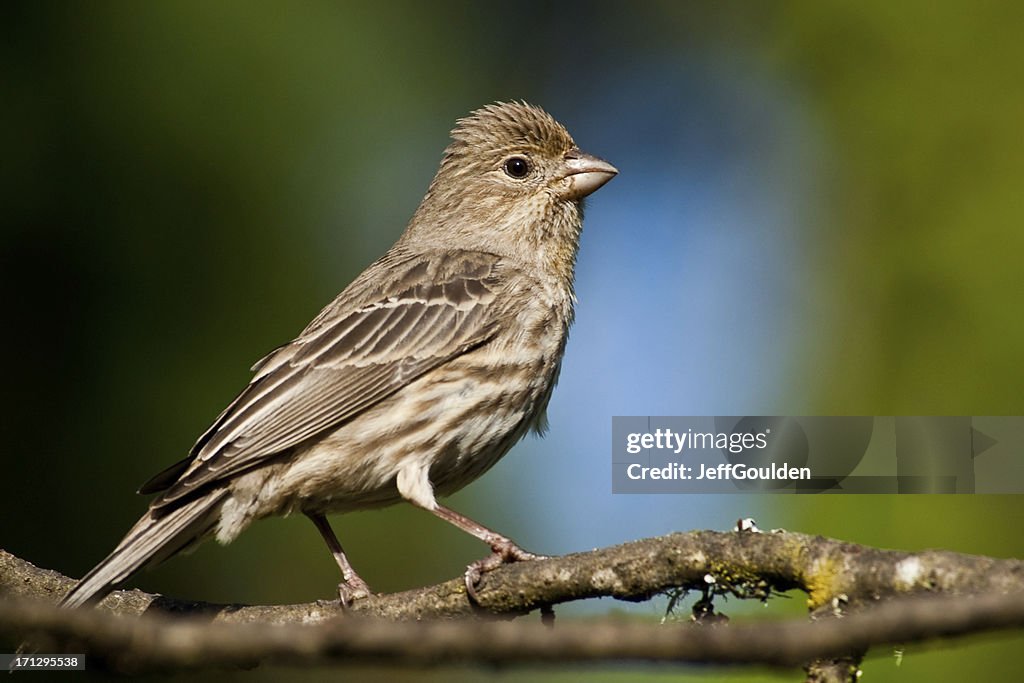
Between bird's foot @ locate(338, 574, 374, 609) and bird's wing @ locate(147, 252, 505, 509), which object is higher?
bird's wing @ locate(147, 252, 505, 509)

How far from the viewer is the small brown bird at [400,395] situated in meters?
5.52

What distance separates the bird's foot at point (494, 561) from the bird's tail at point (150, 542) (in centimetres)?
134

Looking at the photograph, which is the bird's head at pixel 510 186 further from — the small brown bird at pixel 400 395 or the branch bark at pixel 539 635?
the branch bark at pixel 539 635

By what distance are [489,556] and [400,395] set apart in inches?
37.8

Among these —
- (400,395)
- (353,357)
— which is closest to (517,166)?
(353,357)

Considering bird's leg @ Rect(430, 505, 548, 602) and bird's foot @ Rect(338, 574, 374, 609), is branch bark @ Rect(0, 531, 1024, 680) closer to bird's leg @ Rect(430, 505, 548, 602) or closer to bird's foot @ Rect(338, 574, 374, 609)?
bird's leg @ Rect(430, 505, 548, 602)

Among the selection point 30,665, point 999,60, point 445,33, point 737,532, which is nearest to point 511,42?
point 445,33

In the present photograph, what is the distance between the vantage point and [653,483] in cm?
700

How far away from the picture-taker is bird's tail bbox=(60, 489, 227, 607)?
492cm

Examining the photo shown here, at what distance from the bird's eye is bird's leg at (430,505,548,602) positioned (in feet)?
7.94

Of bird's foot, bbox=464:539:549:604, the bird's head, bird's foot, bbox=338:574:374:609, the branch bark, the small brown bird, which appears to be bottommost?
bird's foot, bbox=338:574:374:609

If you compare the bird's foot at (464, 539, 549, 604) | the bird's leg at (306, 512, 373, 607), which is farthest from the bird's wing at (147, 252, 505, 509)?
the bird's foot at (464, 539, 549, 604)

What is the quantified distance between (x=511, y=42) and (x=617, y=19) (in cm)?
116

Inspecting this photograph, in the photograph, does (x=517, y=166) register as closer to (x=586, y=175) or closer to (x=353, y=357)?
(x=586, y=175)
